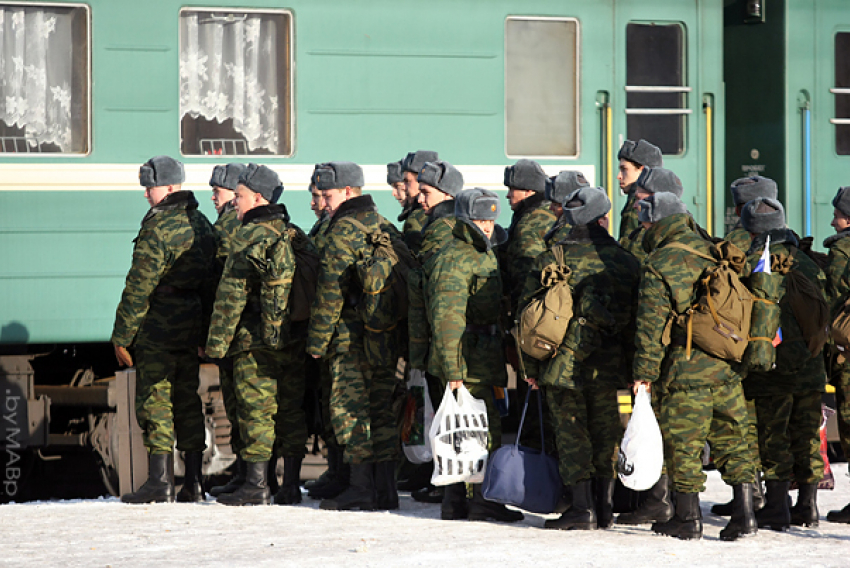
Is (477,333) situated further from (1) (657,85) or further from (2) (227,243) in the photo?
(1) (657,85)

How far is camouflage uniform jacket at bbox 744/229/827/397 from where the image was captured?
21.0ft

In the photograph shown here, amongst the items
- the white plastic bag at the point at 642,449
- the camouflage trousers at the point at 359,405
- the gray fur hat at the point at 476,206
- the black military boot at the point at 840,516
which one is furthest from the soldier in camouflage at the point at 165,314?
the black military boot at the point at 840,516

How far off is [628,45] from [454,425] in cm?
321

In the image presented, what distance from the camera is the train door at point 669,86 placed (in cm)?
848

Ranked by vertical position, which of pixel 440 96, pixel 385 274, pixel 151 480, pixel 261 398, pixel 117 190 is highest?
pixel 440 96

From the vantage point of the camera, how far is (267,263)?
6.96m

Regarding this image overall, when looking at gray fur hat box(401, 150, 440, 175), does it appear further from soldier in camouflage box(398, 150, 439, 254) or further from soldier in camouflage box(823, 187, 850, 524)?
soldier in camouflage box(823, 187, 850, 524)

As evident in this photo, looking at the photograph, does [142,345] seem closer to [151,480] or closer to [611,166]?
[151,480]

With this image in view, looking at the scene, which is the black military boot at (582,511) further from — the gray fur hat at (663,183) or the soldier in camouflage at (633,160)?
the soldier in camouflage at (633,160)

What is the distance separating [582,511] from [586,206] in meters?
1.47

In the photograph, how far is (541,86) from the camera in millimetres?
8336

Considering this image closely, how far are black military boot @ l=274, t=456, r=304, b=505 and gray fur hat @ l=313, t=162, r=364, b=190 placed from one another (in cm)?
154

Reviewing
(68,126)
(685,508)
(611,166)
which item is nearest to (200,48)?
(68,126)

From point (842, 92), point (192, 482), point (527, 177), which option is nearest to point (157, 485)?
point (192, 482)
